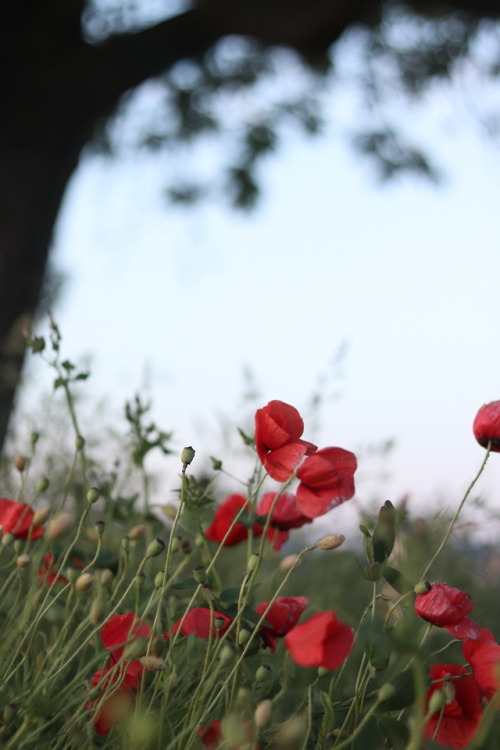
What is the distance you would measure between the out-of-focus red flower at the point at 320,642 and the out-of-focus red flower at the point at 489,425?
28cm

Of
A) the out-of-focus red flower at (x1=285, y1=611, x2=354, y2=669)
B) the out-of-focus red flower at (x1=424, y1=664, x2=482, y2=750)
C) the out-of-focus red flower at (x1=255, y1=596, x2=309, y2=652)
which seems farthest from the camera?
the out-of-focus red flower at (x1=255, y1=596, x2=309, y2=652)

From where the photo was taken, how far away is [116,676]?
30.4 inches

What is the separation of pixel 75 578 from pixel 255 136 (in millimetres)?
6030

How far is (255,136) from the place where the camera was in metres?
6.41

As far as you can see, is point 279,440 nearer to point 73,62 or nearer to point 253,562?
point 253,562

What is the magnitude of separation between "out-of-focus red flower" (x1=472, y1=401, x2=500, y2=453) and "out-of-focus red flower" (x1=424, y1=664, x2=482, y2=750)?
22 cm

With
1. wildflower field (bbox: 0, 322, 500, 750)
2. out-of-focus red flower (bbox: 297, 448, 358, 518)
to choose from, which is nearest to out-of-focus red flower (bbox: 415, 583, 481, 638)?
wildflower field (bbox: 0, 322, 500, 750)

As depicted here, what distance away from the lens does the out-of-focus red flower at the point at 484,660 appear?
0.64m

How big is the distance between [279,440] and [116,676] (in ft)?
0.90

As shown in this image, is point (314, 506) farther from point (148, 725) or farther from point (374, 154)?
point (374, 154)

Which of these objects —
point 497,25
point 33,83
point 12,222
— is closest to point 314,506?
point 12,222

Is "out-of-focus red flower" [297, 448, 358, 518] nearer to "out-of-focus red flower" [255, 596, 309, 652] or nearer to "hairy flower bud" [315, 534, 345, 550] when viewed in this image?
"hairy flower bud" [315, 534, 345, 550]

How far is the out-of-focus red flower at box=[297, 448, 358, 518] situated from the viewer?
712mm

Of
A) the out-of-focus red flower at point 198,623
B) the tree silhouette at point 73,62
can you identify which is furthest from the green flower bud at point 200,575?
the tree silhouette at point 73,62
